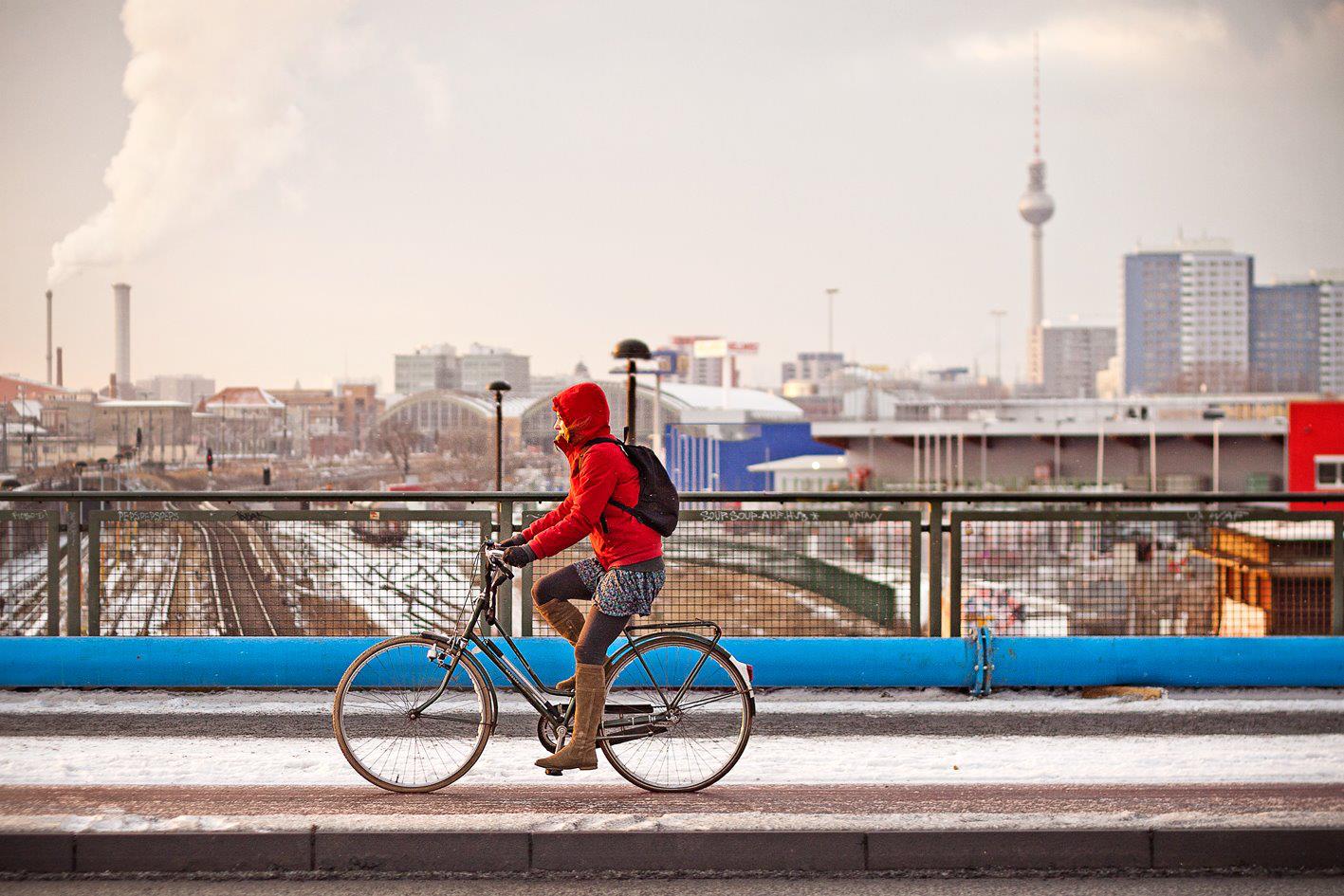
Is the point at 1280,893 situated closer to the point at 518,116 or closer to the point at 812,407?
the point at 518,116

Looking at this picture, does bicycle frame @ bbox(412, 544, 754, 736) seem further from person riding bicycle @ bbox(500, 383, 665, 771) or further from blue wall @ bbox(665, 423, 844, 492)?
blue wall @ bbox(665, 423, 844, 492)

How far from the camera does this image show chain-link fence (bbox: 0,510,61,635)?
809 centimetres

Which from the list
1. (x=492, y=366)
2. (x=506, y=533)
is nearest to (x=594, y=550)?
(x=506, y=533)

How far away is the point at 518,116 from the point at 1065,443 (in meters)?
49.9

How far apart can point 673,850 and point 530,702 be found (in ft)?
3.58

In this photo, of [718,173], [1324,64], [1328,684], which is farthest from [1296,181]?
[1328,684]

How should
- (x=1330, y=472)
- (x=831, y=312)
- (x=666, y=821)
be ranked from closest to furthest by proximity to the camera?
(x=666, y=821) → (x=1330, y=472) → (x=831, y=312)

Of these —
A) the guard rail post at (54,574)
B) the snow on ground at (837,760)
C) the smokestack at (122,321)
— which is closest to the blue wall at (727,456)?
the smokestack at (122,321)

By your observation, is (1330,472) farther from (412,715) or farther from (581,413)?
(412,715)

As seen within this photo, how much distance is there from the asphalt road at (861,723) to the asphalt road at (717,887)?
2169 mm

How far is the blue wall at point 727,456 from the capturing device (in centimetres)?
5950

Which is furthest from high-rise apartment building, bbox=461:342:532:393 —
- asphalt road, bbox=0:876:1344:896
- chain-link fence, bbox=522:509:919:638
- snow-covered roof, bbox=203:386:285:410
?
asphalt road, bbox=0:876:1344:896

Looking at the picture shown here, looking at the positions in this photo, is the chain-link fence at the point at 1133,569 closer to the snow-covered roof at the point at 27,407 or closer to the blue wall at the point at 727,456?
the snow-covered roof at the point at 27,407

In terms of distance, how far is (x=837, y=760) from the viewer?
6.23m
